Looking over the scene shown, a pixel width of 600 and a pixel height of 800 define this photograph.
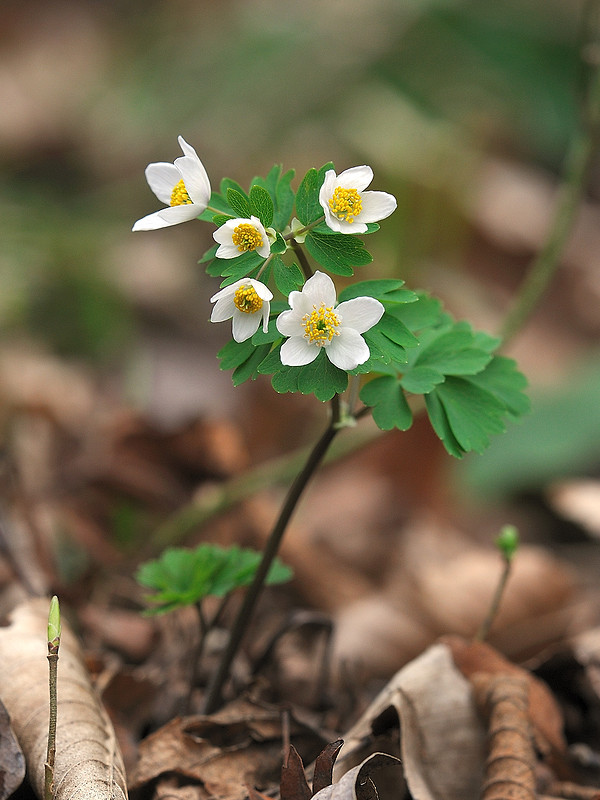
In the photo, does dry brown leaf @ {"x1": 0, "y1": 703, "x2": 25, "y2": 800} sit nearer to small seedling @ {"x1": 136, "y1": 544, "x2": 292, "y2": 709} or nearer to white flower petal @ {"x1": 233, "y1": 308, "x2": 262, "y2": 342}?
small seedling @ {"x1": 136, "y1": 544, "x2": 292, "y2": 709}

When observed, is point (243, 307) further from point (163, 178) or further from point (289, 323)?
point (163, 178)

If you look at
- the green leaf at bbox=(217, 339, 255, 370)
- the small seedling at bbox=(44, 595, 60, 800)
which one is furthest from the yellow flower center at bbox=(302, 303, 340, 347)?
the small seedling at bbox=(44, 595, 60, 800)

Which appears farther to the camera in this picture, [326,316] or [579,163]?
[579,163]

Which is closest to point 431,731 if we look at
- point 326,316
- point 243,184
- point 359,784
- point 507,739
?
point 507,739

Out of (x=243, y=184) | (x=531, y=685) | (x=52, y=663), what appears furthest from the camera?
(x=243, y=184)

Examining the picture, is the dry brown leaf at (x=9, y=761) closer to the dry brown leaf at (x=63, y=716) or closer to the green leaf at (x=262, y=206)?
the dry brown leaf at (x=63, y=716)

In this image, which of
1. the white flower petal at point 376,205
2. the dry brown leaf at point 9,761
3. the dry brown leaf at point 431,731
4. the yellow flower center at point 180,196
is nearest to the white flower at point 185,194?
the yellow flower center at point 180,196
